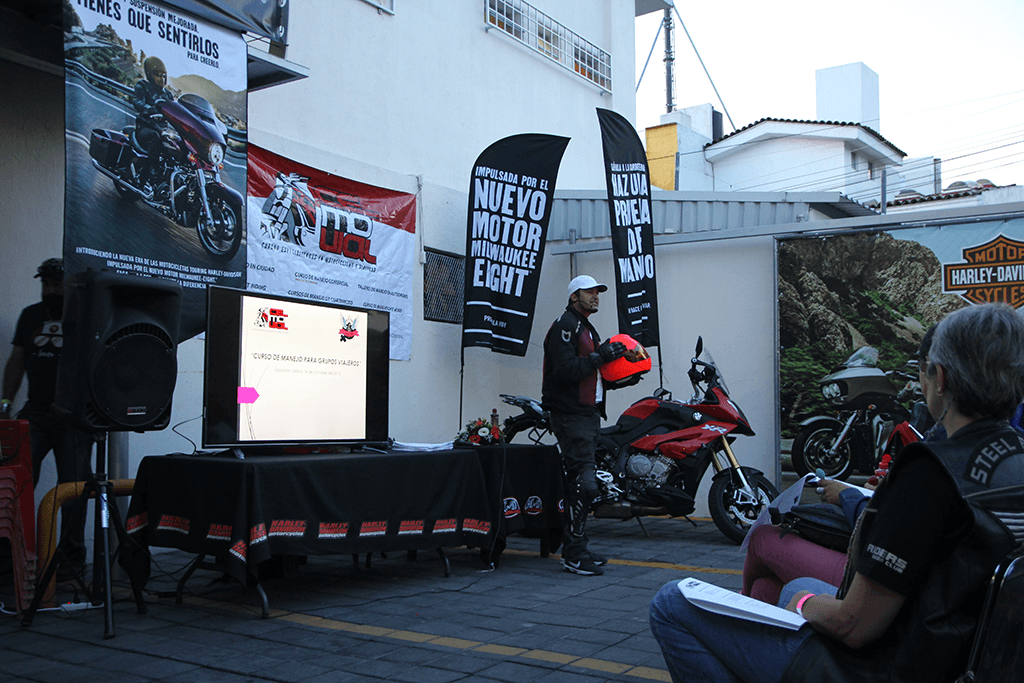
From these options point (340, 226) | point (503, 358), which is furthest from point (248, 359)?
point (503, 358)

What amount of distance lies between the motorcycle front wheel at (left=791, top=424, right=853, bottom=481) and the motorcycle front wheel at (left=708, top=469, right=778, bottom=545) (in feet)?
4.63

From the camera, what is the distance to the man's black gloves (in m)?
5.98

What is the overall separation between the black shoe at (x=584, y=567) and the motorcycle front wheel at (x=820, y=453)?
11.0 feet

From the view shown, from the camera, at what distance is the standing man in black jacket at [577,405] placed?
595 cm

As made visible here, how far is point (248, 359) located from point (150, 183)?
141 cm

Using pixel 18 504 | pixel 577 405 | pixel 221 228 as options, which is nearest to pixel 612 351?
pixel 577 405

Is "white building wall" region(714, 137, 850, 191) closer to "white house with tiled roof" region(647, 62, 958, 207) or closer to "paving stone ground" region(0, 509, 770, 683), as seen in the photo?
"white house with tiled roof" region(647, 62, 958, 207)

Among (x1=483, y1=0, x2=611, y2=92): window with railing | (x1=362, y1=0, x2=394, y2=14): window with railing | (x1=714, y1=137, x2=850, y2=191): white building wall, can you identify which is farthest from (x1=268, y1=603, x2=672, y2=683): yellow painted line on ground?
(x1=714, y1=137, x2=850, y2=191): white building wall

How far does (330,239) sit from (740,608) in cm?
681

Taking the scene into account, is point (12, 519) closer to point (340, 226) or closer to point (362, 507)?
point (362, 507)

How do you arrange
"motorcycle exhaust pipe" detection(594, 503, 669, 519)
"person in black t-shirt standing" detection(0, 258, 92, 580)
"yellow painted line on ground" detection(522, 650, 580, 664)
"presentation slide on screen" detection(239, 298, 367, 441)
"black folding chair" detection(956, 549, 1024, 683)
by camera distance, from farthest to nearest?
"motorcycle exhaust pipe" detection(594, 503, 669, 519)
"person in black t-shirt standing" detection(0, 258, 92, 580)
"presentation slide on screen" detection(239, 298, 367, 441)
"yellow painted line on ground" detection(522, 650, 580, 664)
"black folding chair" detection(956, 549, 1024, 683)

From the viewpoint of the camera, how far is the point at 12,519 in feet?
15.5

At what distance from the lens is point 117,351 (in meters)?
4.32

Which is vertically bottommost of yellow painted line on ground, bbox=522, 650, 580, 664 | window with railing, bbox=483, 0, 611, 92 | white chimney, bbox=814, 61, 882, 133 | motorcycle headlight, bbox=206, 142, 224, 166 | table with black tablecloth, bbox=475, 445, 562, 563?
yellow painted line on ground, bbox=522, 650, 580, 664
